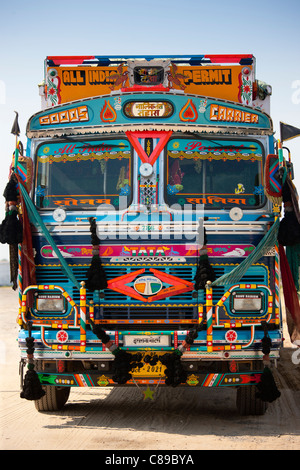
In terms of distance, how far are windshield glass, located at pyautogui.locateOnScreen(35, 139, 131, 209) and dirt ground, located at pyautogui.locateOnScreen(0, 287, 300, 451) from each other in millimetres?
2467

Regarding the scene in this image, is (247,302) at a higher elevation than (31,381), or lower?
higher

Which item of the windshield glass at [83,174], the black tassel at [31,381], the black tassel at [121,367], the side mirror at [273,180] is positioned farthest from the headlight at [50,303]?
the side mirror at [273,180]

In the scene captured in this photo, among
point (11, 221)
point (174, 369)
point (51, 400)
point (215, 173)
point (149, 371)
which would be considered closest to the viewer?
point (174, 369)

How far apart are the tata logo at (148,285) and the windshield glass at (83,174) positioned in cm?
87

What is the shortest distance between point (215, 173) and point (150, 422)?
2922mm

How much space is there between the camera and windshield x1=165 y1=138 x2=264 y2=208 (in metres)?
7.88

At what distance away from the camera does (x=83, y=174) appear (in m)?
8.03

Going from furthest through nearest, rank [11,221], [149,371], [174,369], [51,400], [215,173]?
[51,400] → [215,173] → [11,221] → [149,371] → [174,369]

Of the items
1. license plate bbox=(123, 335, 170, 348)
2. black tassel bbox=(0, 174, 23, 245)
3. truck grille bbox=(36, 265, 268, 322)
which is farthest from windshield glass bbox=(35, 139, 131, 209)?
license plate bbox=(123, 335, 170, 348)

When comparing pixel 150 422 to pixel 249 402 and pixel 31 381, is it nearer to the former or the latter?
pixel 249 402

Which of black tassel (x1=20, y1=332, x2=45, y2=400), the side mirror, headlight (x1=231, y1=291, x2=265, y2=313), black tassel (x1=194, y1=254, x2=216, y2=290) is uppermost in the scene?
the side mirror

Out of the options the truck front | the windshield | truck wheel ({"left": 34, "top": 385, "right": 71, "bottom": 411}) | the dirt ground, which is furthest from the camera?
truck wheel ({"left": 34, "top": 385, "right": 71, "bottom": 411})

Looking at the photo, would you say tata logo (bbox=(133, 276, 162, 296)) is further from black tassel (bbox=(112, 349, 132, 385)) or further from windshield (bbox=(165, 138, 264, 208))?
windshield (bbox=(165, 138, 264, 208))

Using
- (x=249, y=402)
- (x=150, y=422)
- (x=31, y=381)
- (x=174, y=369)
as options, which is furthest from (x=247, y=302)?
(x=31, y=381)
